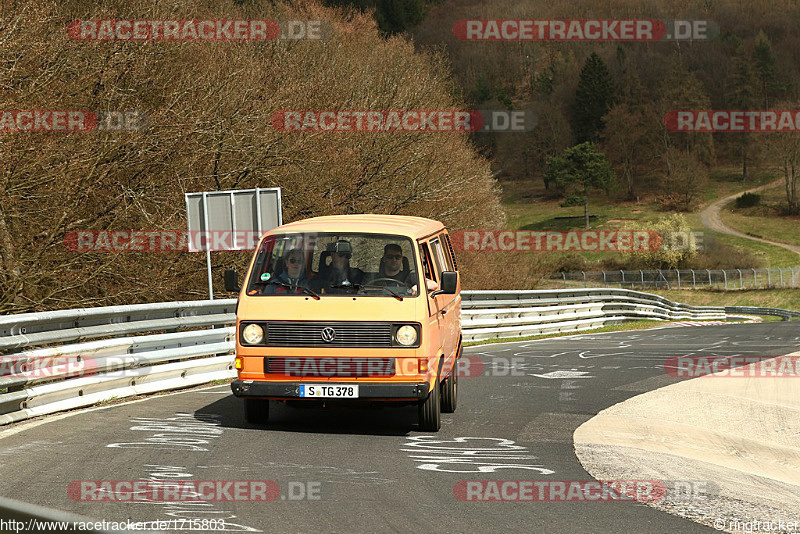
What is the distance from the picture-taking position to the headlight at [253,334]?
921 centimetres

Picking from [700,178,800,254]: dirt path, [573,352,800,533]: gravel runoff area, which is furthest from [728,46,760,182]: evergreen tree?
[573,352,800,533]: gravel runoff area

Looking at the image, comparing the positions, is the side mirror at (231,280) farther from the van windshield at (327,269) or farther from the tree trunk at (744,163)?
the tree trunk at (744,163)

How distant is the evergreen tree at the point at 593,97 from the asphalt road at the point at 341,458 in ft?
467

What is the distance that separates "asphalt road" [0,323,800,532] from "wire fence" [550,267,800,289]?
205ft

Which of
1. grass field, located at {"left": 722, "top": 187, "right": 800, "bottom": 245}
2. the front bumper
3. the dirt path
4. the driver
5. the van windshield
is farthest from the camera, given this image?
grass field, located at {"left": 722, "top": 187, "right": 800, "bottom": 245}

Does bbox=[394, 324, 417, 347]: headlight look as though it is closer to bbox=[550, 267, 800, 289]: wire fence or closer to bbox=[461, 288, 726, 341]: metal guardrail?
bbox=[461, 288, 726, 341]: metal guardrail

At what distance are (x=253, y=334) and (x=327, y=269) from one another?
101cm

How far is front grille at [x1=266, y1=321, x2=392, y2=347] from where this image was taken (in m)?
9.08

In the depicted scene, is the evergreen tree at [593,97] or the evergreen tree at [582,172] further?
the evergreen tree at [593,97]

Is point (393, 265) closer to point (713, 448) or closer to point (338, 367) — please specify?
point (338, 367)

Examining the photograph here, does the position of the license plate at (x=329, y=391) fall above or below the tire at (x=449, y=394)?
above

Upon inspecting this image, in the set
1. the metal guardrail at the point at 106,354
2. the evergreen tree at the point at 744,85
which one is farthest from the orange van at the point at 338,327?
the evergreen tree at the point at 744,85

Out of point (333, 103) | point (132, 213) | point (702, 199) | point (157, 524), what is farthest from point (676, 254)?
point (157, 524)

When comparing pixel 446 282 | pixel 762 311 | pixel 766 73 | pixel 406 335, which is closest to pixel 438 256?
pixel 446 282
